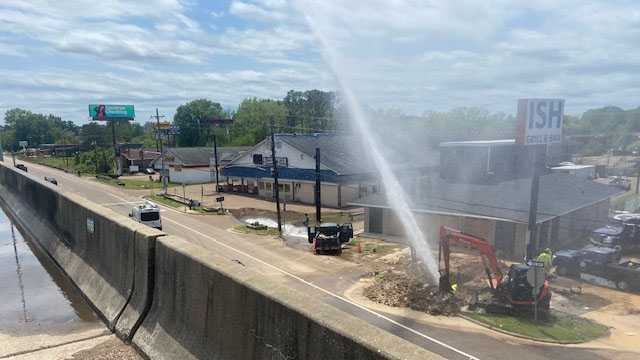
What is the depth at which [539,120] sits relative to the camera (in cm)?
2386

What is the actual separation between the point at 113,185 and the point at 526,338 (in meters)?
67.1

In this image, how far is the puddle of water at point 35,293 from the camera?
1241 centimetres

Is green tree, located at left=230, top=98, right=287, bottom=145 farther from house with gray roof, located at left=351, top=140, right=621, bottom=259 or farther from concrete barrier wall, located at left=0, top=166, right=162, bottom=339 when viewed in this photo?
concrete barrier wall, located at left=0, top=166, right=162, bottom=339

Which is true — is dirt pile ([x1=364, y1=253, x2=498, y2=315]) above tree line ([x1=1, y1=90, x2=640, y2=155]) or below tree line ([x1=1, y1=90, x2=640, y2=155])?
below

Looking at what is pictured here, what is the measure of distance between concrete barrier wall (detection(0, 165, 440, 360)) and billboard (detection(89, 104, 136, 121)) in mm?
108251

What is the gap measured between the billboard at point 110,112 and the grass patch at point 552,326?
10956cm

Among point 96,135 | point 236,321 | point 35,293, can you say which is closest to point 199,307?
point 236,321

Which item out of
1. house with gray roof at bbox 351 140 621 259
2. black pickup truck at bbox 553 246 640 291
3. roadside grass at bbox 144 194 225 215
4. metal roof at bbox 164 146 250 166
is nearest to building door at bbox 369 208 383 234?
house with gray roof at bbox 351 140 621 259

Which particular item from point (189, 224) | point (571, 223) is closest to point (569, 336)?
point (571, 223)

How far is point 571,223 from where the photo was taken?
3225 cm

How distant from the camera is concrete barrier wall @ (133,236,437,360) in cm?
525

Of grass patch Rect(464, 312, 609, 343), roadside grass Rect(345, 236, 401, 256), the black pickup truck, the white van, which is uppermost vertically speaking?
the white van

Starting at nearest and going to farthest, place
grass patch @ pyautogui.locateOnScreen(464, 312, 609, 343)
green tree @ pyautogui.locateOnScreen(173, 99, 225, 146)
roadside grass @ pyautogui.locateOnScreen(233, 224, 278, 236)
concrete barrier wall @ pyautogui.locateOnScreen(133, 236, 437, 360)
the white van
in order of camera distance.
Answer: concrete barrier wall @ pyautogui.locateOnScreen(133, 236, 437, 360) < grass patch @ pyautogui.locateOnScreen(464, 312, 609, 343) < the white van < roadside grass @ pyautogui.locateOnScreen(233, 224, 278, 236) < green tree @ pyautogui.locateOnScreen(173, 99, 225, 146)

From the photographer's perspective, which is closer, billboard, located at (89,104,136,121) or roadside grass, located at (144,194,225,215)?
roadside grass, located at (144,194,225,215)
